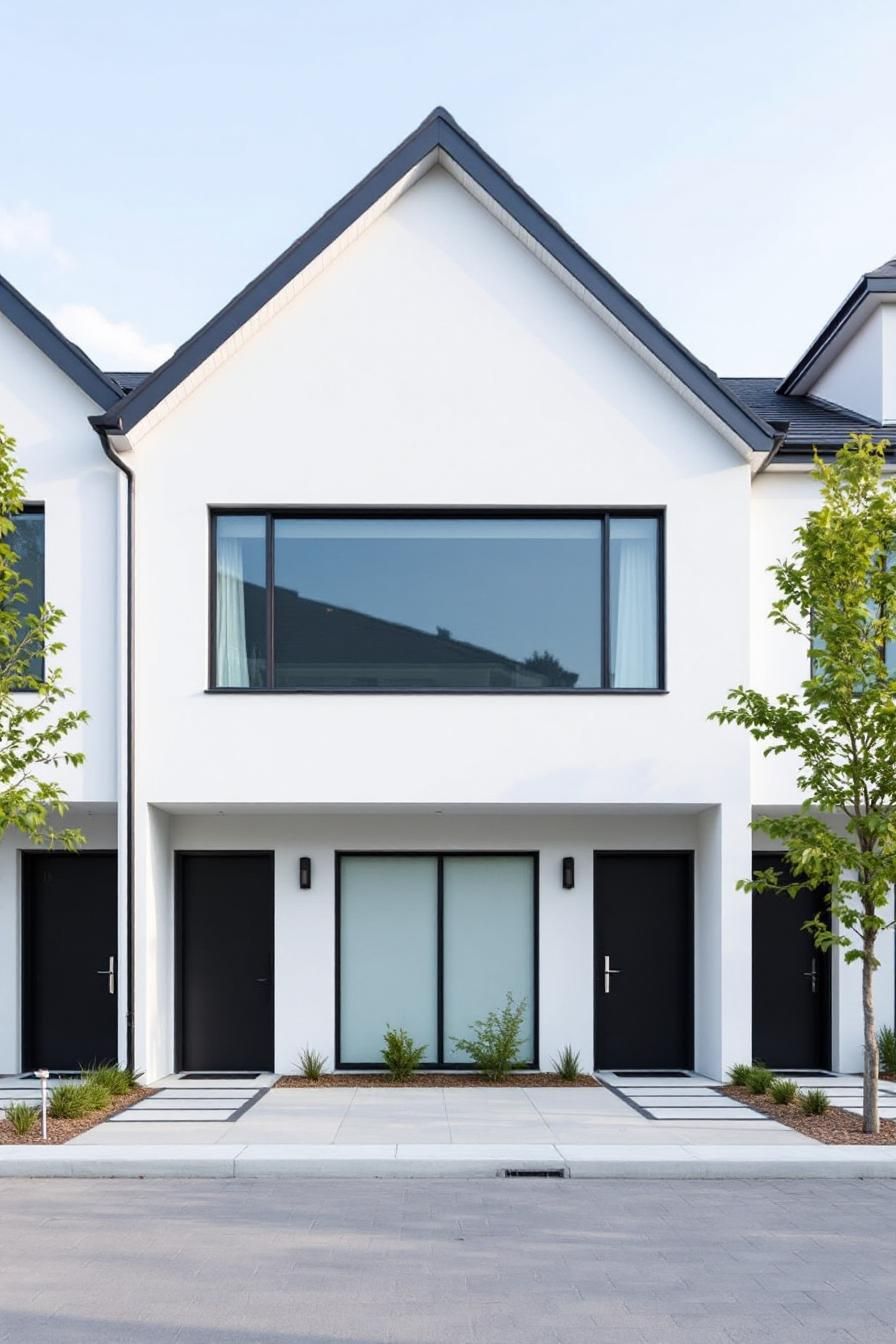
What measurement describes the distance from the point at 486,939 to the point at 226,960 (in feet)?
9.83

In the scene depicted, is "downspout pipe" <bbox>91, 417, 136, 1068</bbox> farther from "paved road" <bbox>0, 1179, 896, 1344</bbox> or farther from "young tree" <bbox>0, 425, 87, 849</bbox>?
"paved road" <bbox>0, 1179, 896, 1344</bbox>

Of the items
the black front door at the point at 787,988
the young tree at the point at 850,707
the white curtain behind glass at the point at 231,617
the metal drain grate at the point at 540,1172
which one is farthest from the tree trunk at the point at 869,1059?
the white curtain behind glass at the point at 231,617

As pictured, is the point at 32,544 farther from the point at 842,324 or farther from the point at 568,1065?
the point at 842,324

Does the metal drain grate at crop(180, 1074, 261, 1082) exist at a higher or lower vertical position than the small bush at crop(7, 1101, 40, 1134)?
lower

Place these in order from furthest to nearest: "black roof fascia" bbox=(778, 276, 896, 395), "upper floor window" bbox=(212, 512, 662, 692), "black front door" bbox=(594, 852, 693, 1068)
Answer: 1. "black roof fascia" bbox=(778, 276, 896, 395)
2. "black front door" bbox=(594, 852, 693, 1068)
3. "upper floor window" bbox=(212, 512, 662, 692)

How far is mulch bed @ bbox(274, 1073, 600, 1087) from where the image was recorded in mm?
13055

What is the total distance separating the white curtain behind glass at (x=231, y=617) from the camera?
1330cm

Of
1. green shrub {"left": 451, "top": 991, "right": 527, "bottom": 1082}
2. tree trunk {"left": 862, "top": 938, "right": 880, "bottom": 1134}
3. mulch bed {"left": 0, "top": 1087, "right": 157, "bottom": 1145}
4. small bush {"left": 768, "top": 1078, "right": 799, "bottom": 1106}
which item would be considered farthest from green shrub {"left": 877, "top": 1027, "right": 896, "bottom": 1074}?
mulch bed {"left": 0, "top": 1087, "right": 157, "bottom": 1145}

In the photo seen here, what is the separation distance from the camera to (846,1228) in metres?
8.04

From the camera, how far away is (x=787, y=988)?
14461 mm

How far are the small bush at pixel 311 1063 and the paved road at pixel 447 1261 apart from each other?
419 centimetres

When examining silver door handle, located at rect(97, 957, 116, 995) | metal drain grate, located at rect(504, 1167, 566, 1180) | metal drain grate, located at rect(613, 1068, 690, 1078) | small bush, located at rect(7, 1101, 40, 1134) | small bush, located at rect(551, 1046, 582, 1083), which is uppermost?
silver door handle, located at rect(97, 957, 116, 995)

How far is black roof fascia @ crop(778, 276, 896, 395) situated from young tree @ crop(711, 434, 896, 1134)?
18.4 ft

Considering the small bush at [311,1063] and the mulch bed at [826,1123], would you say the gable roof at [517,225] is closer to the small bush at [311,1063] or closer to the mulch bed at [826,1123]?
the mulch bed at [826,1123]
